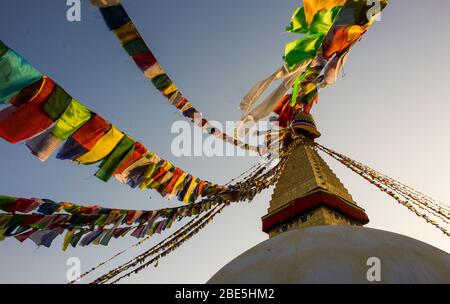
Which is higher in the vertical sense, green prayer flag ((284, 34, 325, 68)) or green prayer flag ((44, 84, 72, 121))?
green prayer flag ((284, 34, 325, 68))

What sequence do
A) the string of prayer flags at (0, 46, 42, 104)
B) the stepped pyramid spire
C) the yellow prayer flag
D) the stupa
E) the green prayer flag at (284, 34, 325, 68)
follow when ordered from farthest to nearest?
the stepped pyramid spire, the green prayer flag at (284, 34, 325, 68), the yellow prayer flag, the string of prayer flags at (0, 46, 42, 104), the stupa

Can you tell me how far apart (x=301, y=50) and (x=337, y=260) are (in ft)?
10.8

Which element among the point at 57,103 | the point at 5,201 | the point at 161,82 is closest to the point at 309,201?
the point at 161,82

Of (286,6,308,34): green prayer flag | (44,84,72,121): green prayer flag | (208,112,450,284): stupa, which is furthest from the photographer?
(286,6,308,34): green prayer flag

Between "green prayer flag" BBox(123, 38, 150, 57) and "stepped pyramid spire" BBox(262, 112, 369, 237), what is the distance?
4.77 meters

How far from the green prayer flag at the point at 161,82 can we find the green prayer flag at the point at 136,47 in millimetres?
564

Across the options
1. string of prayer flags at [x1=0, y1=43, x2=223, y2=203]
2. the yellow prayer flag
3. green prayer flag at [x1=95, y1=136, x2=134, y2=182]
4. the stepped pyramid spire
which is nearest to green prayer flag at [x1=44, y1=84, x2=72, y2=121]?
string of prayer flags at [x1=0, y1=43, x2=223, y2=203]

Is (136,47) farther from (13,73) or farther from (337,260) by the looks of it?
(337,260)

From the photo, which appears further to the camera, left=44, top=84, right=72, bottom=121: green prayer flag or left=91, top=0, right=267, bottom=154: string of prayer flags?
left=44, top=84, right=72, bottom=121: green prayer flag

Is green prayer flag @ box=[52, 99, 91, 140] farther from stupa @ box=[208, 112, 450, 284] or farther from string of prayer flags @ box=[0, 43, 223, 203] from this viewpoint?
stupa @ box=[208, 112, 450, 284]

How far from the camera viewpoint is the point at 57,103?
13.0 ft

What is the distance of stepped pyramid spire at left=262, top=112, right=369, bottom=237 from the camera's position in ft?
22.1
